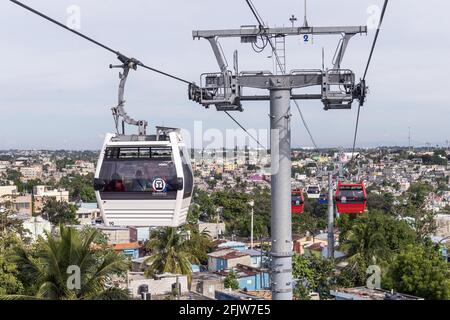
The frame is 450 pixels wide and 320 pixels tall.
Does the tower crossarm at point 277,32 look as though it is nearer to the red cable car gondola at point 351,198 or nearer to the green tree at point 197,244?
the red cable car gondola at point 351,198

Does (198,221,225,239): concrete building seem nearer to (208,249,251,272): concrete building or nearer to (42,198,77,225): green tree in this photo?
(42,198,77,225): green tree

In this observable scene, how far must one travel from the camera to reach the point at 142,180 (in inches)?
313

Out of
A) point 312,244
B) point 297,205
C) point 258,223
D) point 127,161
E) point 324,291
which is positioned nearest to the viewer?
point 127,161

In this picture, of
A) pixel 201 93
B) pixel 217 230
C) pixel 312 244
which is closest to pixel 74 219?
pixel 217 230

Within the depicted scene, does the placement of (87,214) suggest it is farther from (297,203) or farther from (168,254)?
(297,203)

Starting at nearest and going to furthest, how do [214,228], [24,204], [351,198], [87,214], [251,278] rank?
[351,198], [251,278], [214,228], [87,214], [24,204]

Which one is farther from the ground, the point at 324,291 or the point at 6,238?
the point at 6,238

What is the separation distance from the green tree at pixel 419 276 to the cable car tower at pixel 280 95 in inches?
553

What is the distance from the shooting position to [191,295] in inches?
789

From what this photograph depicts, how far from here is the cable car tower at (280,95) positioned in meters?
7.75

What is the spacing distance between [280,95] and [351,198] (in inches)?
443

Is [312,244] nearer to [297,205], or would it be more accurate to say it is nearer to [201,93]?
[297,205]

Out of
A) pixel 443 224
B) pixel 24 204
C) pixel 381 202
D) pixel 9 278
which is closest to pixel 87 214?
pixel 24 204
